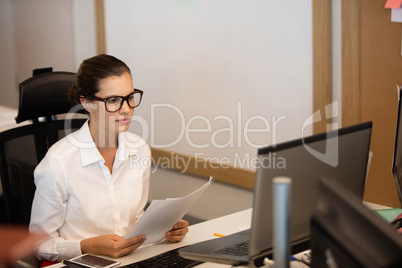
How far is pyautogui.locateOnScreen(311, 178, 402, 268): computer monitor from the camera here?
83 centimetres

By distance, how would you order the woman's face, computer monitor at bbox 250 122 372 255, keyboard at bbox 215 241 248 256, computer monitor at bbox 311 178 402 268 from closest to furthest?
computer monitor at bbox 311 178 402 268 < computer monitor at bbox 250 122 372 255 < keyboard at bbox 215 241 248 256 < the woman's face

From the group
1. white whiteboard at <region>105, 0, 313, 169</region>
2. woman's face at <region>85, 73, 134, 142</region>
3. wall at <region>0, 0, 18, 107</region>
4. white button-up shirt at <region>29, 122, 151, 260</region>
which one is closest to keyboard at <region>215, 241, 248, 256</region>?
white button-up shirt at <region>29, 122, 151, 260</region>

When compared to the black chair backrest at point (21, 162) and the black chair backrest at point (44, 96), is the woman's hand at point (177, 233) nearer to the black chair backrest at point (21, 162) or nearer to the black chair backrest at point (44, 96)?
the black chair backrest at point (21, 162)

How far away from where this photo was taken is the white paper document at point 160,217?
159cm

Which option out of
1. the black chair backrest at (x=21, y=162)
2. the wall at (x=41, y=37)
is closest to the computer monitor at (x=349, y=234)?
the black chair backrest at (x=21, y=162)

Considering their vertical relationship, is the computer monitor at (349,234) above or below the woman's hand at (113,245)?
above

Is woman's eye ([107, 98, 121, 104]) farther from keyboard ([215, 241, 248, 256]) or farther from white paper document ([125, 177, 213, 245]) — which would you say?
keyboard ([215, 241, 248, 256])

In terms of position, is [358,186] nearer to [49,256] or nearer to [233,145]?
[49,256]

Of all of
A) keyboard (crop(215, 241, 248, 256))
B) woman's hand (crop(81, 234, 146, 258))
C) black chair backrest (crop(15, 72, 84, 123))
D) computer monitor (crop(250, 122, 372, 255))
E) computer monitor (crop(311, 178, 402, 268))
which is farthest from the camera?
black chair backrest (crop(15, 72, 84, 123))

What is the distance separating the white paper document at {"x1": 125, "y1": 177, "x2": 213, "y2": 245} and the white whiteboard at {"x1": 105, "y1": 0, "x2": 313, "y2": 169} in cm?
125

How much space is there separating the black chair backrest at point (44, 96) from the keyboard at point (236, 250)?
0.93 m

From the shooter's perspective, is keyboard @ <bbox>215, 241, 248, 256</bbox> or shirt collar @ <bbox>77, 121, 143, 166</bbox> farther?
shirt collar @ <bbox>77, 121, 143, 166</bbox>

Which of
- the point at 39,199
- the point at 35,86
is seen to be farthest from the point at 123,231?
the point at 35,86

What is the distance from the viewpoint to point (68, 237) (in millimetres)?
1921
